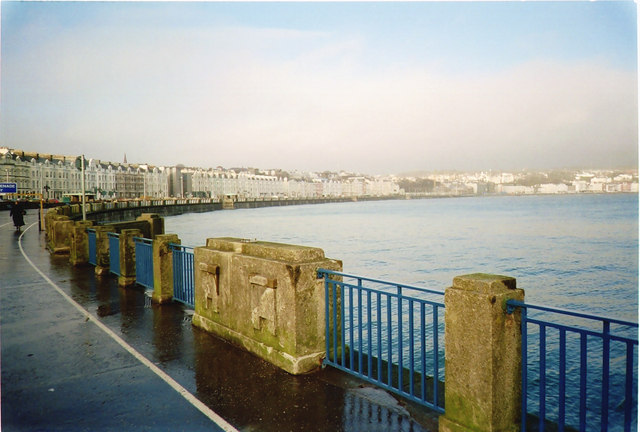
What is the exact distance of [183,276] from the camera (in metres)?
8.94

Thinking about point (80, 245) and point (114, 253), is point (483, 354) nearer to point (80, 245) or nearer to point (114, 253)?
point (114, 253)

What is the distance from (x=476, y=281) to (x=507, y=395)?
3.06 feet

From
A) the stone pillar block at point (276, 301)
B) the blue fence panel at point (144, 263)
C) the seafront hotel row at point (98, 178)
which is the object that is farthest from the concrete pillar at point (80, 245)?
the seafront hotel row at point (98, 178)

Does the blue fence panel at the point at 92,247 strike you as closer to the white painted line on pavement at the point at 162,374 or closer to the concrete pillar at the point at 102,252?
the concrete pillar at the point at 102,252

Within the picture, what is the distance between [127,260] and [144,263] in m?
0.81

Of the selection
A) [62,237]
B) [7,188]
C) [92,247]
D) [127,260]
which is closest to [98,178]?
[7,188]

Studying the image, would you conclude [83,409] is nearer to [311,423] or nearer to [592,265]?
[311,423]

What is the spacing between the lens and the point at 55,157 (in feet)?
463

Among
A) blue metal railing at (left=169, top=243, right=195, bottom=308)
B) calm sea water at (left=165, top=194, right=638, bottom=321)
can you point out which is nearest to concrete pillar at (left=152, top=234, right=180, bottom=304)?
blue metal railing at (left=169, top=243, right=195, bottom=308)

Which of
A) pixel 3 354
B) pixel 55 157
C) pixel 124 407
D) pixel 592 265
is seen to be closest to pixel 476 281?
pixel 124 407

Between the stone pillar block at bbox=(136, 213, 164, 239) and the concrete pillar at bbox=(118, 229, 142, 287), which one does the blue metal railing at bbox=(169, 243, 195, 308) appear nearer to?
the concrete pillar at bbox=(118, 229, 142, 287)

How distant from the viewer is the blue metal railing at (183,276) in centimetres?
873

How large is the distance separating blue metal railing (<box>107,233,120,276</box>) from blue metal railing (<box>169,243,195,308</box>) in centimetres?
341

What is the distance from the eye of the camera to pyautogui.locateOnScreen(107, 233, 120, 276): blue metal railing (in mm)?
11938
